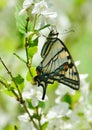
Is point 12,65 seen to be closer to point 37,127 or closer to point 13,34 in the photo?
point 13,34

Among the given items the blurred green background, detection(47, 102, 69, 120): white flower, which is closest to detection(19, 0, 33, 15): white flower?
detection(47, 102, 69, 120): white flower

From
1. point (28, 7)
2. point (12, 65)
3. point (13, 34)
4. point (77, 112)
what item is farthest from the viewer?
point (13, 34)

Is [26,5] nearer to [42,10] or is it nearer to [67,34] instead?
[42,10]

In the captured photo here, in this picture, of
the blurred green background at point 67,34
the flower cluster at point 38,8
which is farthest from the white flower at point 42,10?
the blurred green background at point 67,34

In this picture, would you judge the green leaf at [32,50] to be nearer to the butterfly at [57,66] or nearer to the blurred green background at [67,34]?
the butterfly at [57,66]

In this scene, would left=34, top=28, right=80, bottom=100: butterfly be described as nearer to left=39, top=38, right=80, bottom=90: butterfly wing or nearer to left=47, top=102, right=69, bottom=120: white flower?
left=39, top=38, right=80, bottom=90: butterfly wing

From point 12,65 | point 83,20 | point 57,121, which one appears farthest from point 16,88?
point 83,20
